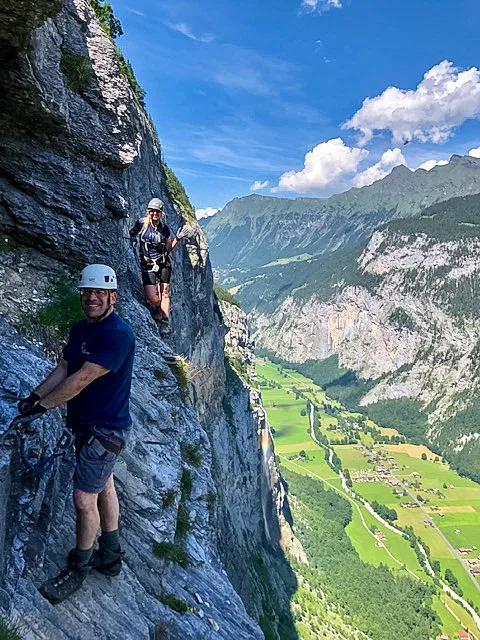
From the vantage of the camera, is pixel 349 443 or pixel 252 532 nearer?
pixel 252 532

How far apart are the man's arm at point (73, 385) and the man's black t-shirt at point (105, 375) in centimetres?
18

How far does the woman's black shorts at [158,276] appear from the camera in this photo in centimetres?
1557

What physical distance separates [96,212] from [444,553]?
12399cm

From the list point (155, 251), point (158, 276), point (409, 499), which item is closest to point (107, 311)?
point (155, 251)

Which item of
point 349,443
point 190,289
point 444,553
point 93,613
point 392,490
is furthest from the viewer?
point 349,443

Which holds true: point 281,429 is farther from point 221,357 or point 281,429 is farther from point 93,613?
point 93,613

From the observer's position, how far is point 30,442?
21.8ft

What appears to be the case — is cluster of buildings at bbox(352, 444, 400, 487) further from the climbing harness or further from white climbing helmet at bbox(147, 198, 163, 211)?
the climbing harness

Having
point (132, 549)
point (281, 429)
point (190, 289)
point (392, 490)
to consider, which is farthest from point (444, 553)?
point (132, 549)

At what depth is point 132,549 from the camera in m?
8.80

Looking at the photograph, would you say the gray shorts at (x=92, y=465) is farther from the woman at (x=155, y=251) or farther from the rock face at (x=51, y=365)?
the woman at (x=155, y=251)

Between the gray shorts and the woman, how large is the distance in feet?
30.4

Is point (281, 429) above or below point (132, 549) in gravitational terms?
below

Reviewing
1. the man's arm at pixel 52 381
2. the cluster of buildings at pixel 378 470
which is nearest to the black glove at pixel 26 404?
the man's arm at pixel 52 381
